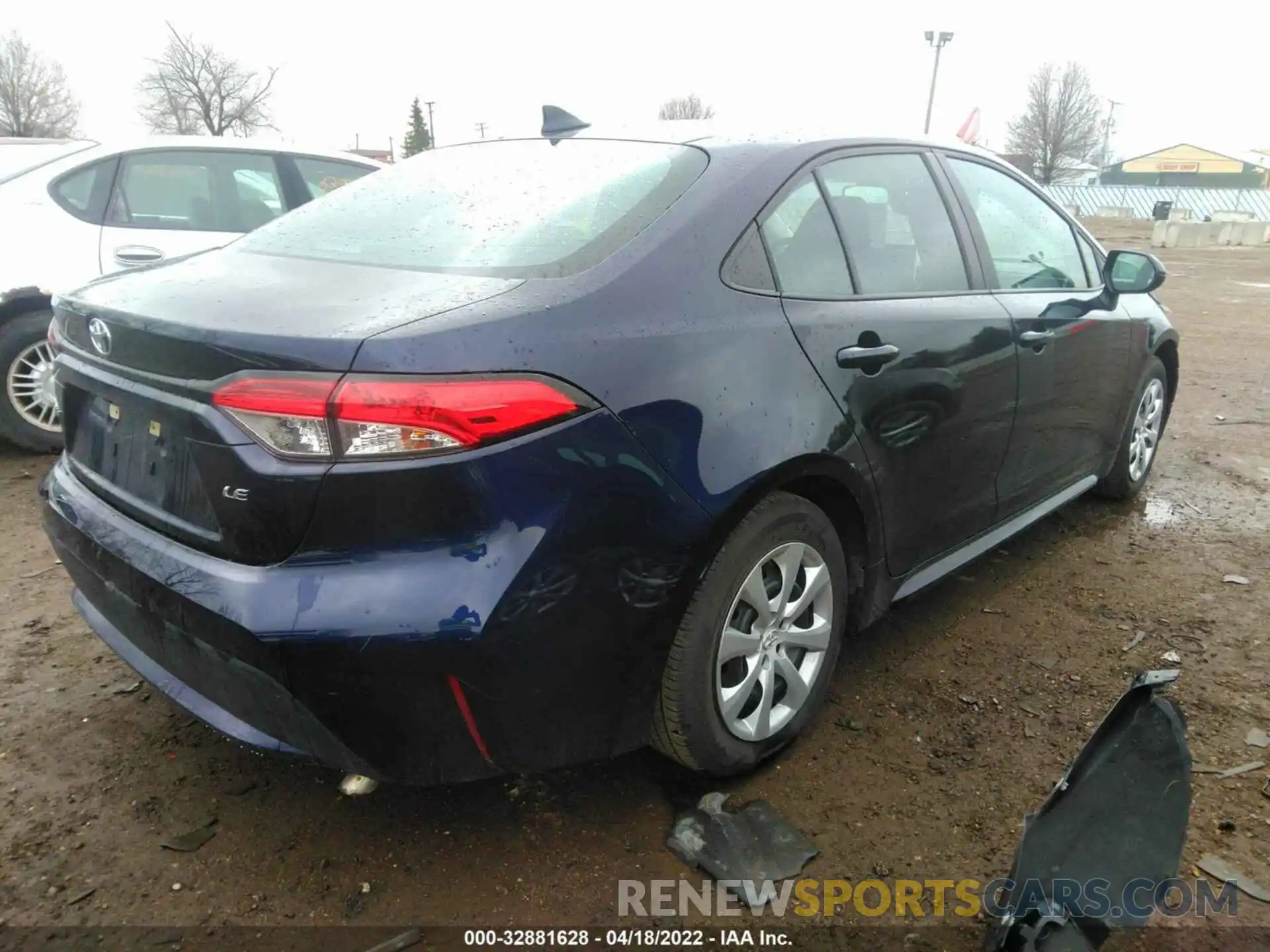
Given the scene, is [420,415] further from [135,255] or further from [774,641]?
[135,255]

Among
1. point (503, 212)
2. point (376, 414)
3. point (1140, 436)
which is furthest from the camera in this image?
point (1140, 436)

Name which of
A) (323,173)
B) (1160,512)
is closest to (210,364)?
(1160,512)

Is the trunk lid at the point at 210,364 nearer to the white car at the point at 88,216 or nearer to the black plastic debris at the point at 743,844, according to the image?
the black plastic debris at the point at 743,844

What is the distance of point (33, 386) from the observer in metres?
4.93

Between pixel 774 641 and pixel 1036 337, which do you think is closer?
pixel 774 641

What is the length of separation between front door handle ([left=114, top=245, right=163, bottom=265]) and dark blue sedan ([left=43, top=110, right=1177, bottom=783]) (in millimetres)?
2514

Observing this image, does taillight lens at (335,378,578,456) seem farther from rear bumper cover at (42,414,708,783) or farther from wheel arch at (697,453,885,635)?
wheel arch at (697,453,885,635)

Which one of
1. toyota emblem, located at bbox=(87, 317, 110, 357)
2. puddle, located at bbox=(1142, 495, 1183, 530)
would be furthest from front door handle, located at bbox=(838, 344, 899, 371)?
puddle, located at bbox=(1142, 495, 1183, 530)

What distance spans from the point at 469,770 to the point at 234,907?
622 millimetres

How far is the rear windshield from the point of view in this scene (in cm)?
209

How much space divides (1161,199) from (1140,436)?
62789 millimetres

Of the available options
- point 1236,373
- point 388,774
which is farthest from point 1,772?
point 1236,373

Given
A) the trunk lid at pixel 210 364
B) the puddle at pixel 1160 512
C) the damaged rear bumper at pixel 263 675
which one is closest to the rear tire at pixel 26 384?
the trunk lid at pixel 210 364

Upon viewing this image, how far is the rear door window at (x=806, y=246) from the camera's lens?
2.33 metres
